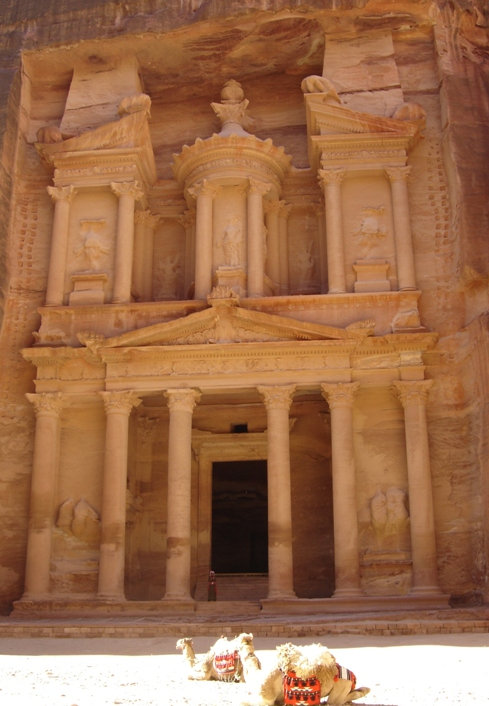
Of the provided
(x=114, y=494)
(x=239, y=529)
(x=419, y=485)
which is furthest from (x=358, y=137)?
(x=239, y=529)

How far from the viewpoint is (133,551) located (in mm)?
19297

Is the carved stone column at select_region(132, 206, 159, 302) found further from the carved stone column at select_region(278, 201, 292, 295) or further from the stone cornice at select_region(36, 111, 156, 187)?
the carved stone column at select_region(278, 201, 292, 295)

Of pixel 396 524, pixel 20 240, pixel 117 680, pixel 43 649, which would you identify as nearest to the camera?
pixel 117 680

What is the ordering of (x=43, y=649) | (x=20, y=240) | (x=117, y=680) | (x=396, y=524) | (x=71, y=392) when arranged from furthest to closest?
(x=20, y=240) → (x=71, y=392) → (x=396, y=524) → (x=43, y=649) → (x=117, y=680)

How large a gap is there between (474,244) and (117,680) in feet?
39.8

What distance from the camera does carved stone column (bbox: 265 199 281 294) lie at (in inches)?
813

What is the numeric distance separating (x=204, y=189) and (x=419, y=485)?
8.18 metres

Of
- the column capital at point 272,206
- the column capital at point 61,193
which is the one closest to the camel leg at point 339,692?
the column capital at point 272,206

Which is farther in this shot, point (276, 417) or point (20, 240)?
point (20, 240)

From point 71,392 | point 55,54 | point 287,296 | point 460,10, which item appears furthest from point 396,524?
point 55,54

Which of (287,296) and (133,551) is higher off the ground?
(287,296)

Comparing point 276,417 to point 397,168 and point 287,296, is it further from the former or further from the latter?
point 397,168

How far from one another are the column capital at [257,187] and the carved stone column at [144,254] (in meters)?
2.79

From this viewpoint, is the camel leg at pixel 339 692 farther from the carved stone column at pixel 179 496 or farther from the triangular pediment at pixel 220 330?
the triangular pediment at pixel 220 330
